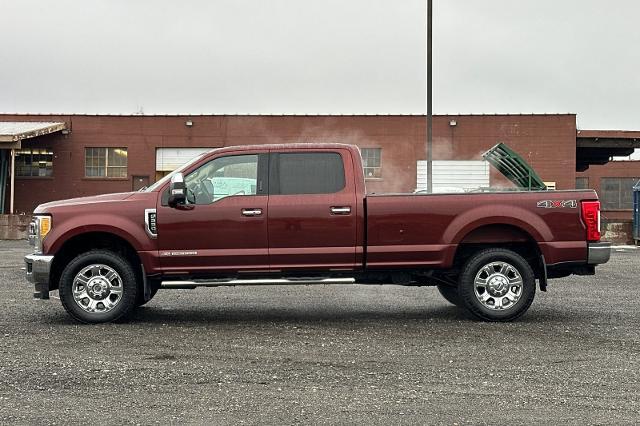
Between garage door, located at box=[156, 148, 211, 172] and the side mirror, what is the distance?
27.9 metres

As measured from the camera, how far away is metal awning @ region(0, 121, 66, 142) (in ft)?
101

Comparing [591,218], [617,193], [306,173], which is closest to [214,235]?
[306,173]

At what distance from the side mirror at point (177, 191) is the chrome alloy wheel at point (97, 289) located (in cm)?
103

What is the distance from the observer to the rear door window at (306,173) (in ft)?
27.2

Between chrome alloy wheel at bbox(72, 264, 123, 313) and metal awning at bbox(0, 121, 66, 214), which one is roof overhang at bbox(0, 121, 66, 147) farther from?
chrome alloy wheel at bbox(72, 264, 123, 313)

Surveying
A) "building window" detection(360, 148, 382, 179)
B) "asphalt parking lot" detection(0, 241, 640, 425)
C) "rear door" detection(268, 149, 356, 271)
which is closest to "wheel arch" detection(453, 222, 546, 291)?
"asphalt parking lot" detection(0, 241, 640, 425)

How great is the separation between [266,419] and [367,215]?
396cm

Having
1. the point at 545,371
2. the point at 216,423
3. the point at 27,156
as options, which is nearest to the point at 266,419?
the point at 216,423

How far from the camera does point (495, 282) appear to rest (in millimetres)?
8258

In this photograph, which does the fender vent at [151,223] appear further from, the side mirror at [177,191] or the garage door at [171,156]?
the garage door at [171,156]

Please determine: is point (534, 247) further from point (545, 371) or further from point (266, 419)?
point (266, 419)

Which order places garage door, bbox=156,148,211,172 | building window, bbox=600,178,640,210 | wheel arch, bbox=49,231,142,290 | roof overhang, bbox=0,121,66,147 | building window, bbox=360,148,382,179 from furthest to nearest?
building window, bbox=600,178,640,210 → garage door, bbox=156,148,211,172 → building window, bbox=360,148,382,179 → roof overhang, bbox=0,121,66,147 → wheel arch, bbox=49,231,142,290

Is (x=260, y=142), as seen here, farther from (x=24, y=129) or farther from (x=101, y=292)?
(x=101, y=292)

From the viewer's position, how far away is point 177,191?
793cm
